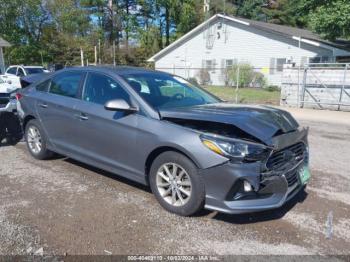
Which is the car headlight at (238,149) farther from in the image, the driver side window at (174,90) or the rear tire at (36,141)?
the rear tire at (36,141)

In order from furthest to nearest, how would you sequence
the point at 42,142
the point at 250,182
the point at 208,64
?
1. the point at 208,64
2. the point at 42,142
3. the point at 250,182

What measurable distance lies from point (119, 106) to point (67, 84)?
1.62 metres

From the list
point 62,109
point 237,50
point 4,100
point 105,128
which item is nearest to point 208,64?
point 237,50

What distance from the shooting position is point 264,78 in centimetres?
2602

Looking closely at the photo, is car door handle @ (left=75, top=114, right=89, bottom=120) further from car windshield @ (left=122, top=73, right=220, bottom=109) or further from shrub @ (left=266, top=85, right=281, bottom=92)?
shrub @ (left=266, top=85, right=281, bottom=92)

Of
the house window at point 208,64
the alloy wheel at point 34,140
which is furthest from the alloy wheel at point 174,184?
the house window at point 208,64

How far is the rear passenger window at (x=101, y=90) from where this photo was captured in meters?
4.73

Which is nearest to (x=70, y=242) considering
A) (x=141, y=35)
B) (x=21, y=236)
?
(x=21, y=236)

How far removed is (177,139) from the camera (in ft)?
12.9

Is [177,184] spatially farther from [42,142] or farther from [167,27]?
[167,27]

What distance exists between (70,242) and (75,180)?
5.94 feet

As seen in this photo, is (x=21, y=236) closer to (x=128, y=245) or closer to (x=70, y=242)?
(x=70, y=242)

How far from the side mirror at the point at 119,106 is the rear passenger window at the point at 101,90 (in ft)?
0.54

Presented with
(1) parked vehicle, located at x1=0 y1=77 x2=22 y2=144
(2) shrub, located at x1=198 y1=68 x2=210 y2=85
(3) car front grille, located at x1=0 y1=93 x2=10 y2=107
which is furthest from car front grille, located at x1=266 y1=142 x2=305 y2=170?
(2) shrub, located at x1=198 y1=68 x2=210 y2=85
